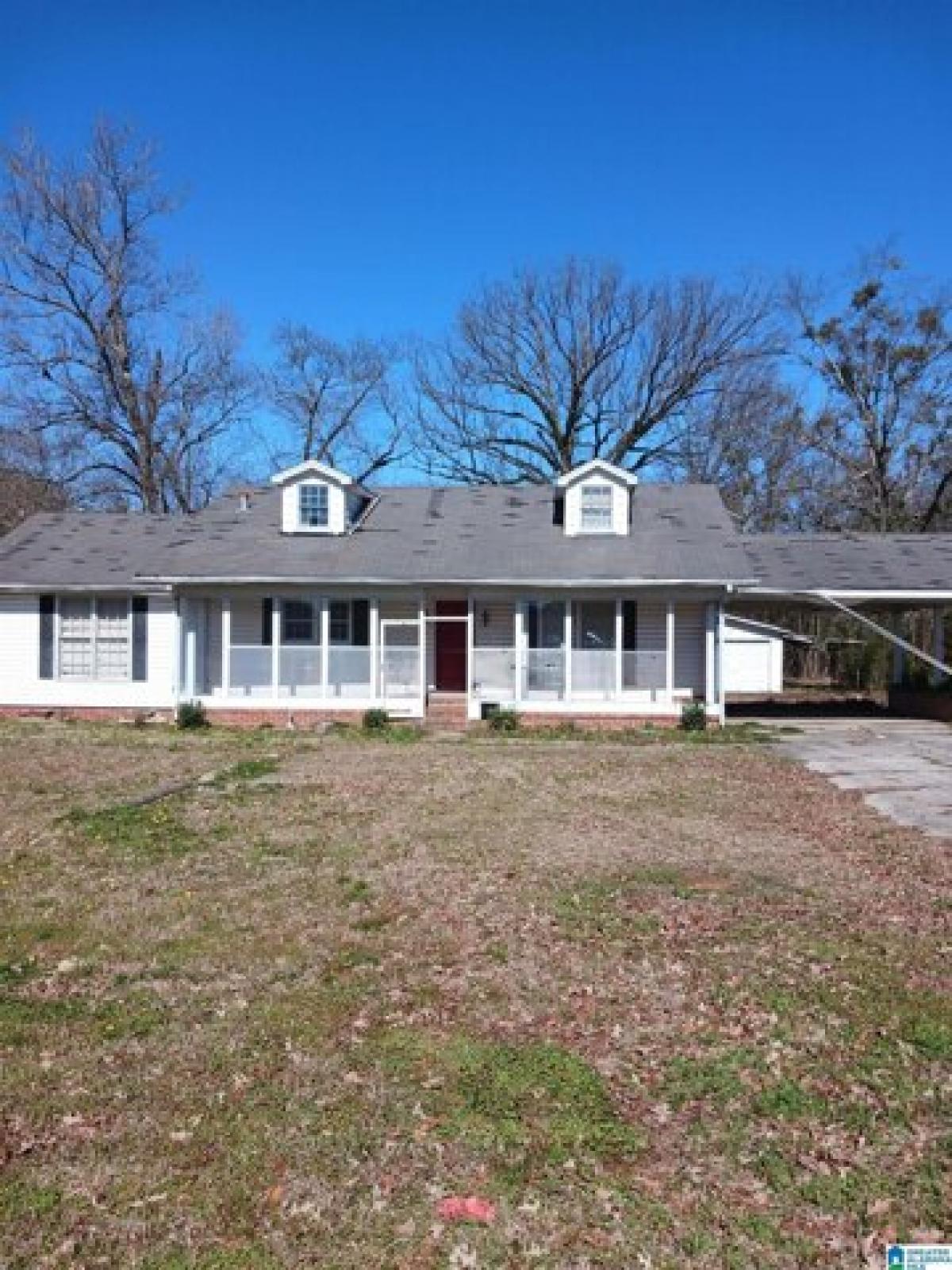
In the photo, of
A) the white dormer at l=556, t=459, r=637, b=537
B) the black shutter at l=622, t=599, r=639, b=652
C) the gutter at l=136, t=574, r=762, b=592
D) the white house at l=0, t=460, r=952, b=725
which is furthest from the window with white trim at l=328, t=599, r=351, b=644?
the black shutter at l=622, t=599, r=639, b=652

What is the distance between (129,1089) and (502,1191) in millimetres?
1684

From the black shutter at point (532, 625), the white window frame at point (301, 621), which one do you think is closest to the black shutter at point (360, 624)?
the white window frame at point (301, 621)

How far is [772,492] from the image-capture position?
36.8 m

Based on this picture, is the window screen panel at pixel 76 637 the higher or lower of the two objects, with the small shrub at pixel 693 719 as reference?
higher

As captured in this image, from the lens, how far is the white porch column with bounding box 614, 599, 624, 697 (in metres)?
18.5

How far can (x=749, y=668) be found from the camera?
2969 cm

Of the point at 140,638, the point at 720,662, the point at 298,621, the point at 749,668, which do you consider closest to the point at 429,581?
the point at 298,621

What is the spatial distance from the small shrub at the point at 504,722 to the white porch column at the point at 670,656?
120 inches

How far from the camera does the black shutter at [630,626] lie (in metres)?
19.5

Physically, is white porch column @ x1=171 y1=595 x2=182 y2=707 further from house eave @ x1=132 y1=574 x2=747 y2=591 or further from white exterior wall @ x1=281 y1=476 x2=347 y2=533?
white exterior wall @ x1=281 y1=476 x2=347 y2=533

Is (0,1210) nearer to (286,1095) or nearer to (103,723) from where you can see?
(286,1095)

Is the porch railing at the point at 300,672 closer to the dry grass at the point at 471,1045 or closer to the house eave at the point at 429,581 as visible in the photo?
the house eave at the point at 429,581

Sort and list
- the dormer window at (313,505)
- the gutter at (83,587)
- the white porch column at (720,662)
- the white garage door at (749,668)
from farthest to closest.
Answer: the white garage door at (749,668) < the dormer window at (313,505) < the gutter at (83,587) < the white porch column at (720,662)

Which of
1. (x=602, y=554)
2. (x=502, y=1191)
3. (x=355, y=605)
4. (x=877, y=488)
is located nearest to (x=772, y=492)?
(x=877, y=488)
